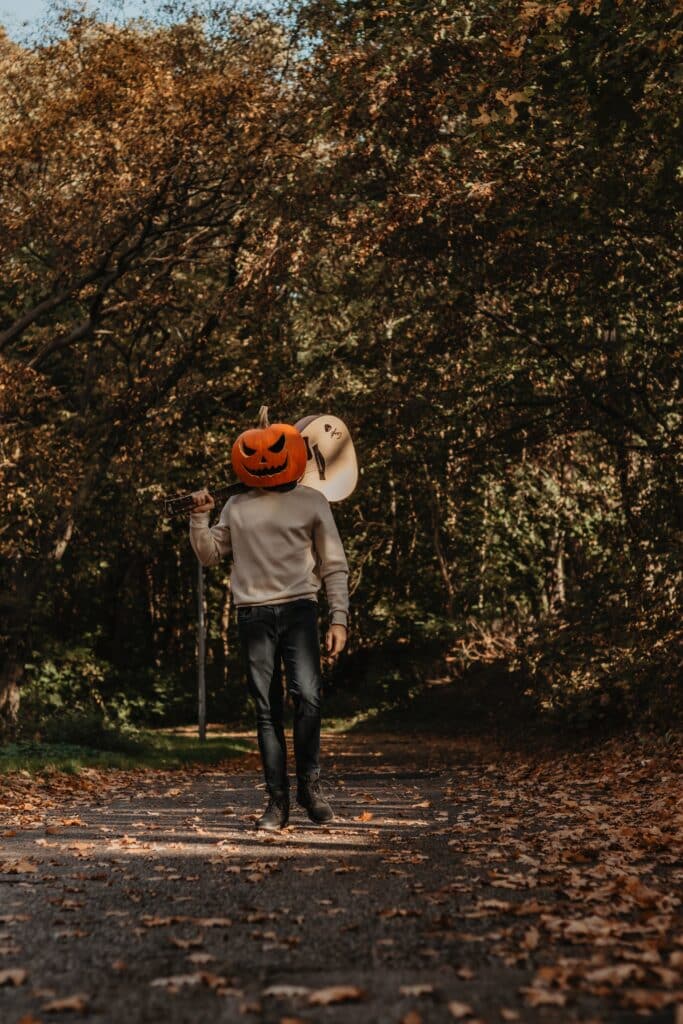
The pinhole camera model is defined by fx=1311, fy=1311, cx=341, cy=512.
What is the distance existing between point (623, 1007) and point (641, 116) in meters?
8.64

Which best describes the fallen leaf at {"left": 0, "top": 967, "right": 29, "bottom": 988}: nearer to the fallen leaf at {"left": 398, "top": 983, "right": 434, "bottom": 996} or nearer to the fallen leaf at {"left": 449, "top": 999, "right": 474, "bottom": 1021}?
the fallen leaf at {"left": 398, "top": 983, "right": 434, "bottom": 996}

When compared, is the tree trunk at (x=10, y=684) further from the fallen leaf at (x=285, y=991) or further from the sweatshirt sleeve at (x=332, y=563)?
the fallen leaf at (x=285, y=991)

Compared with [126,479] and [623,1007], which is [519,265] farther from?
[623,1007]

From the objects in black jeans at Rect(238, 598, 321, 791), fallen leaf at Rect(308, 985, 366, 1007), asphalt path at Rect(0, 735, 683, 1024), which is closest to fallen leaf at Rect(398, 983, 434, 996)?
asphalt path at Rect(0, 735, 683, 1024)

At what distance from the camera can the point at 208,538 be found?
7754 millimetres

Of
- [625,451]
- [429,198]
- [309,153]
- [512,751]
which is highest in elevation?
[309,153]

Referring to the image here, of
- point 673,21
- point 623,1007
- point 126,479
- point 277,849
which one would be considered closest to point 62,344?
point 126,479

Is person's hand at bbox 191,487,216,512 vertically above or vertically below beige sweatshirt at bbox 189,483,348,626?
above

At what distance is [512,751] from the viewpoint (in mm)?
19281

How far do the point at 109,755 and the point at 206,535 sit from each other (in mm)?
9857

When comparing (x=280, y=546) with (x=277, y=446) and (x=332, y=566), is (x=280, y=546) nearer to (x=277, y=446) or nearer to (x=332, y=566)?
(x=332, y=566)

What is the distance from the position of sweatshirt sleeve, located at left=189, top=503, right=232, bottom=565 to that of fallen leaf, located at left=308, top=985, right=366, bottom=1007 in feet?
13.4

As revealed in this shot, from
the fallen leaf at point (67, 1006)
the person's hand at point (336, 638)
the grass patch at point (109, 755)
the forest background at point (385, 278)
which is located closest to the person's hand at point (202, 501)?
the person's hand at point (336, 638)

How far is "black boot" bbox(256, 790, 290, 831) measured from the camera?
7.87 m
